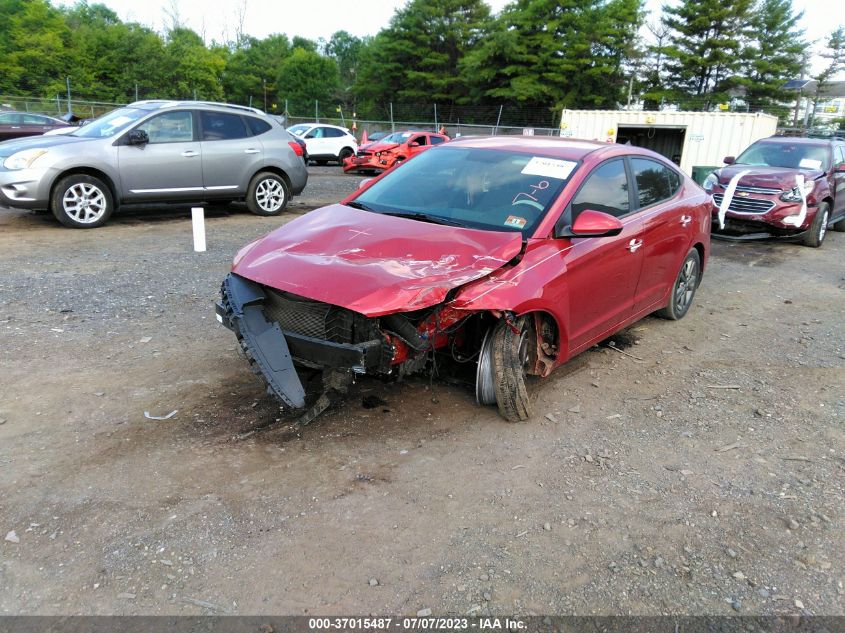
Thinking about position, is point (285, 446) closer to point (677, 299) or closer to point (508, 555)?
point (508, 555)

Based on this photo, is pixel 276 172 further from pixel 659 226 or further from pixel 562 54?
pixel 562 54

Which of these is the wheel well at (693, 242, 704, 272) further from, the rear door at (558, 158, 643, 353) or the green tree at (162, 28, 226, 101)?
the green tree at (162, 28, 226, 101)

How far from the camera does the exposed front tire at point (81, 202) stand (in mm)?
8906

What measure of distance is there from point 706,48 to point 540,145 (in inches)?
1942

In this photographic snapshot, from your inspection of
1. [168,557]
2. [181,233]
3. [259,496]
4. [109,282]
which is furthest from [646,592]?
[181,233]

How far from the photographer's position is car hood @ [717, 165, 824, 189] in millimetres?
10195

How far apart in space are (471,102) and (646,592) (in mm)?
50403

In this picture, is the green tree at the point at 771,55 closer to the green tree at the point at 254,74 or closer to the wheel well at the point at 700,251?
the green tree at the point at 254,74

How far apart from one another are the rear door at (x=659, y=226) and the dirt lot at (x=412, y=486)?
22.5 inches

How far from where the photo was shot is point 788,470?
371cm

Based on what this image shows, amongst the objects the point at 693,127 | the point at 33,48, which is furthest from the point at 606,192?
the point at 33,48

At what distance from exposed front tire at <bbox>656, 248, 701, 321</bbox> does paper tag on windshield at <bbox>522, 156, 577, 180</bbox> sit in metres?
2.09

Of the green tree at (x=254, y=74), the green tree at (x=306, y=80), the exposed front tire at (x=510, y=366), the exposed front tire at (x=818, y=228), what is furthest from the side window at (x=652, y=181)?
the green tree at (x=254, y=74)

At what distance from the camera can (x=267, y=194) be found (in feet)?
36.6
